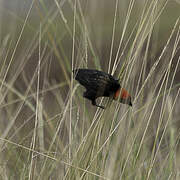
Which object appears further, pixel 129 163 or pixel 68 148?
pixel 68 148

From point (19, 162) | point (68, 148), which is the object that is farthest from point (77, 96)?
point (19, 162)

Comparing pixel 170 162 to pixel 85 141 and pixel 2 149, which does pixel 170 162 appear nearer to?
pixel 85 141

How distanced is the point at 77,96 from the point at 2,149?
30 cm

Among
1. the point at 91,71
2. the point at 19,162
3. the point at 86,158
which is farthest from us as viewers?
the point at 19,162

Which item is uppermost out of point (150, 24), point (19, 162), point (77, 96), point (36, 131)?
point (150, 24)

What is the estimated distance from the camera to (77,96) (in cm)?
150

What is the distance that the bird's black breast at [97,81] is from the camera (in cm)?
119

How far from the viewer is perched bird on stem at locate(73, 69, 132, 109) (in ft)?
3.92

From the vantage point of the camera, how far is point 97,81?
47.0 inches

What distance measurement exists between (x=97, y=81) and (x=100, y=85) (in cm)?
2

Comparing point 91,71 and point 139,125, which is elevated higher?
point 91,71

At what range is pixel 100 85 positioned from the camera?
47.6 inches

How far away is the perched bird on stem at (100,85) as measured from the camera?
3.92 feet

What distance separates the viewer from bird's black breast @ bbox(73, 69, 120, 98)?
1.19m
